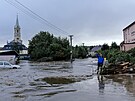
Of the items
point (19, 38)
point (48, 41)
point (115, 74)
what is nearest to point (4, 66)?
point (115, 74)

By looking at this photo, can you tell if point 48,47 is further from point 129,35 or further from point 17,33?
point 17,33

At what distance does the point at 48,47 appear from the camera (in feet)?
292

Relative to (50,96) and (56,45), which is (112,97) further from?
(56,45)

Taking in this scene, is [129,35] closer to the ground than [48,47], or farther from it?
closer to the ground

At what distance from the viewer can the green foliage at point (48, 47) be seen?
8551cm

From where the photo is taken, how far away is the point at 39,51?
89.0m

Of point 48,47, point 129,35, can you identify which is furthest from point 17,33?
point 129,35

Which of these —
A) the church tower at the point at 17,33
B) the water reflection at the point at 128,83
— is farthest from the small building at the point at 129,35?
the church tower at the point at 17,33

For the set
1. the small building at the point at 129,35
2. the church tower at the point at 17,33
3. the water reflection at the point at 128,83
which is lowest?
the water reflection at the point at 128,83

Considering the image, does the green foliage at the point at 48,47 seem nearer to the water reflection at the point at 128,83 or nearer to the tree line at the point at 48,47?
the tree line at the point at 48,47

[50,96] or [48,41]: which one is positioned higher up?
[48,41]

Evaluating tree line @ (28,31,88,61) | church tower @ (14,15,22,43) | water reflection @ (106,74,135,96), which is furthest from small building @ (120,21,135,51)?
church tower @ (14,15,22,43)

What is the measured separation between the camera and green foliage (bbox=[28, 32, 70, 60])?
85512 mm

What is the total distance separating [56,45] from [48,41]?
28.2ft
